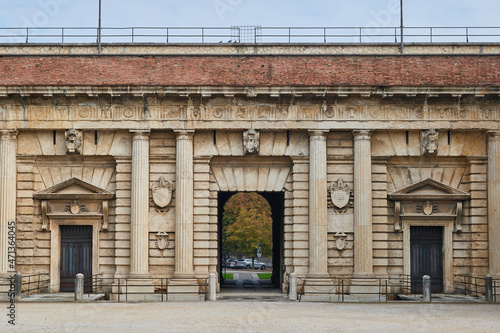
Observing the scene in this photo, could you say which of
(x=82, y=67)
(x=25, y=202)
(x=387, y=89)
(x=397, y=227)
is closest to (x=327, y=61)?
(x=387, y=89)

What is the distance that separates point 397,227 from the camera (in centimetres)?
2972

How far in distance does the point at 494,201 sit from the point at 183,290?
39.4 ft

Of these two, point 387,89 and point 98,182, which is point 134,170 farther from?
point 387,89

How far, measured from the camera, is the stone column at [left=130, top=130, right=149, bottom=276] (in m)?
29.1

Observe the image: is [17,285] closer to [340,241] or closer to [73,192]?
[73,192]

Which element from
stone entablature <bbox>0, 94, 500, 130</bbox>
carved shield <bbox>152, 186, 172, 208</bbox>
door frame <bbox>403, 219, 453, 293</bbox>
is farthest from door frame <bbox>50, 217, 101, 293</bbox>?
door frame <bbox>403, 219, 453, 293</bbox>

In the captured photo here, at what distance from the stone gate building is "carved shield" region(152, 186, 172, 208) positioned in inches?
2.1

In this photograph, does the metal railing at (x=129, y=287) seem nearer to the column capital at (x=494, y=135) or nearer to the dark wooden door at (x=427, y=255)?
the dark wooden door at (x=427, y=255)

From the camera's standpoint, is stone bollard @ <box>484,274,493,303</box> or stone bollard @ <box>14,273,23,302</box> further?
stone bollard @ <box>14,273,23,302</box>

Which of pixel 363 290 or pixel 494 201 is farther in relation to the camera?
pixel 494 201

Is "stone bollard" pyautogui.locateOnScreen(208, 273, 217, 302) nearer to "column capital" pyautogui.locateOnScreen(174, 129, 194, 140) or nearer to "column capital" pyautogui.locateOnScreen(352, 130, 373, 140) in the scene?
"column capital" pyautogui.locateOnScreen(174, 129, 194, 140)

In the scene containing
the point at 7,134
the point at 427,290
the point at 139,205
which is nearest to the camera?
the point at 427,290

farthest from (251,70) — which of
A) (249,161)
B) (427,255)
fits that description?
(427,255)

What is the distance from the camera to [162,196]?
29.5 m
